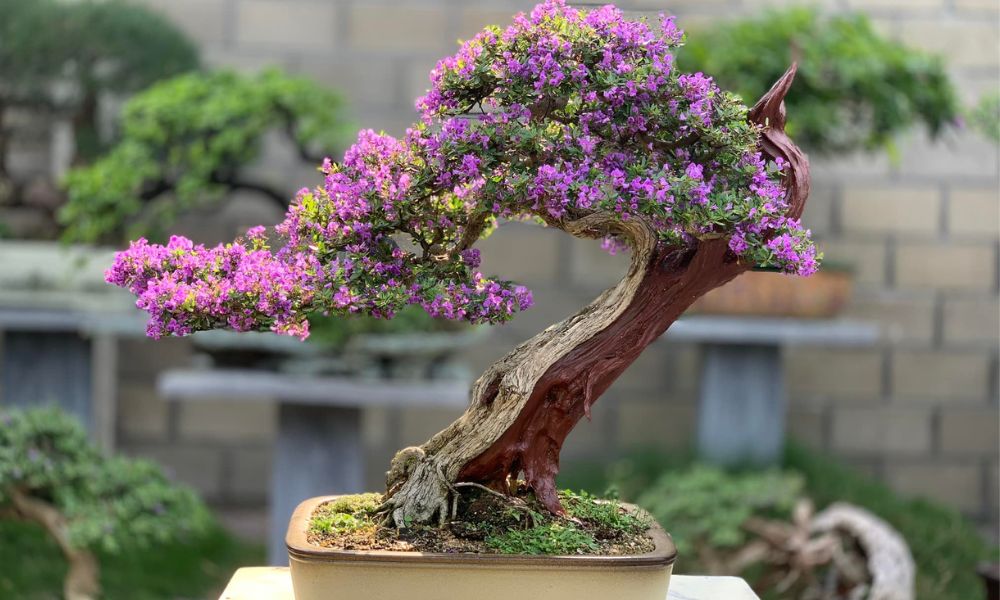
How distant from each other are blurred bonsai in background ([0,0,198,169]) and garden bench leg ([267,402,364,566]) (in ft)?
2.77

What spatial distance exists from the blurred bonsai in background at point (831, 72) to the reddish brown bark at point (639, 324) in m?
1.54

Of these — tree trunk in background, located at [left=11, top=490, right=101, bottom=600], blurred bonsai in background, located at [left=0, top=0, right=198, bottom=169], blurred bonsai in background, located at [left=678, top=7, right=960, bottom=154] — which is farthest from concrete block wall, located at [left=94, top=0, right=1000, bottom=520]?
tree trunk in background, located at [left=11, top=490, right=101, bottom=600]

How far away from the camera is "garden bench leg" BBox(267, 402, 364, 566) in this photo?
8.89 feet

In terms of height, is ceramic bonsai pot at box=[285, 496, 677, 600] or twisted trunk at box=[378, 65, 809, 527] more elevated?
twisted trunk at box=[378, 65, 809, 527]

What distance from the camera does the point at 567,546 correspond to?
1.15 metres

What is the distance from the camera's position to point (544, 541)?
115cm

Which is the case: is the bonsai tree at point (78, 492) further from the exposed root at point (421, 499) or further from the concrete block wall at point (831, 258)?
the concrete block wall at point (831, 258)

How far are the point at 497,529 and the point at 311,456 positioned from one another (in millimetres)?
1578

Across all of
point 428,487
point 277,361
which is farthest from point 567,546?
point 277,361

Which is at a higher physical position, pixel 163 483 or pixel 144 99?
pixel 144 99

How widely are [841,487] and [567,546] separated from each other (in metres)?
2.17

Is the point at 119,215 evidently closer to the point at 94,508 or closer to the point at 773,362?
the point at 94,508

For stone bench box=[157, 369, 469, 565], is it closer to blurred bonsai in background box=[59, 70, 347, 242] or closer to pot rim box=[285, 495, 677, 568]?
blurred bonsai in background box=[59, 70, 347, 242]

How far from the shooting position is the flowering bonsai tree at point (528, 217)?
113 cm
